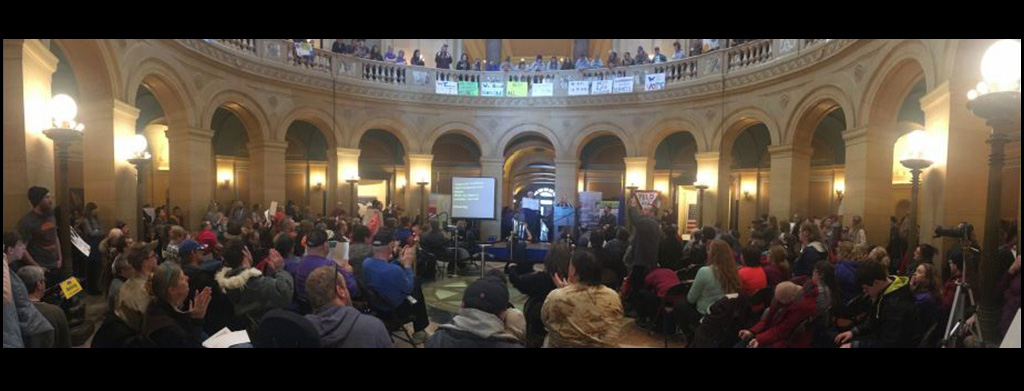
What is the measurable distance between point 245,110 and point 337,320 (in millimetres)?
10988

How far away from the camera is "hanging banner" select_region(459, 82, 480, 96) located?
48.6 feet

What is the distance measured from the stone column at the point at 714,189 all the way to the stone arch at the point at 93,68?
12808 mm

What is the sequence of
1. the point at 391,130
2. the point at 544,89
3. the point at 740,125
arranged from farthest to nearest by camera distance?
1. the point at 544,89
2. the point at 391,130
3. the point at 740,125

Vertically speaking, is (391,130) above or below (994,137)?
above

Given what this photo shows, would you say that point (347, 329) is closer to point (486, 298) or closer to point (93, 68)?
point (486, 298)

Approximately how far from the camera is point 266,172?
12.1m

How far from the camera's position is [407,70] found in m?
14.5

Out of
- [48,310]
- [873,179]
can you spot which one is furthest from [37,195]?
[873,179]

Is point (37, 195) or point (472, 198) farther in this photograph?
point (472, 198)

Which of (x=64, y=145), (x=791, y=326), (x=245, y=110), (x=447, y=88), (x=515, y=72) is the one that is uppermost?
(x=515, y=72)

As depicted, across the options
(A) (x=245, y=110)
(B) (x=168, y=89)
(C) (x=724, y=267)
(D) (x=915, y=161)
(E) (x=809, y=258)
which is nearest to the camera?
(C) (x=724, y=267)

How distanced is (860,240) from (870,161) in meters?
1.76

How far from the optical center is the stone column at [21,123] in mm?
5320

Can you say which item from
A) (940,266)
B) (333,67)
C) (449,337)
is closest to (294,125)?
(333,67)
